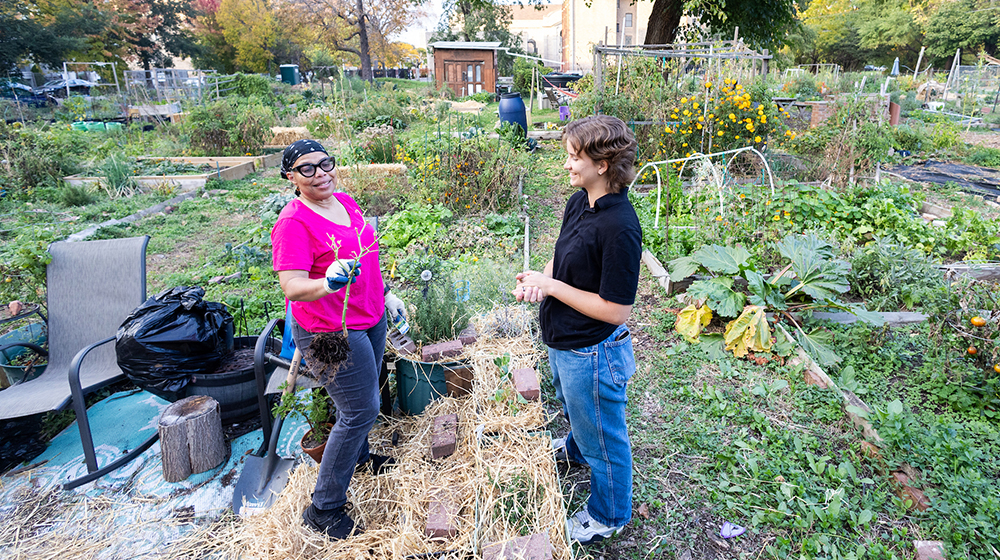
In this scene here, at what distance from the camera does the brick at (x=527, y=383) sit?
2.68m

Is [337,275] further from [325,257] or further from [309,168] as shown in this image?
[309,168]

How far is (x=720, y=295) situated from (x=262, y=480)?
3318 mm

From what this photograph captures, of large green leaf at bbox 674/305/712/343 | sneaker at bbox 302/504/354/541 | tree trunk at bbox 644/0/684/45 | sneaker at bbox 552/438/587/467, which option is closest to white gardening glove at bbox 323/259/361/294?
sneaker at bbox 302/504/354/541

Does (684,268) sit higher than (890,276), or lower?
higher

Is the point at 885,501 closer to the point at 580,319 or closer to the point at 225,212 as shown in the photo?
the point at 580,319

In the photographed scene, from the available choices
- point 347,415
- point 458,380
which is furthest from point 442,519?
point 458,380

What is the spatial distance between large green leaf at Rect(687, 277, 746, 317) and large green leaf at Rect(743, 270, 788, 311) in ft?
0.30

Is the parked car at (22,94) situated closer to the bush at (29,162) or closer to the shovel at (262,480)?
the bush at (29,162)

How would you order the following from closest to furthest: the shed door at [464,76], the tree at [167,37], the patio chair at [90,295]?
the patio chair at [90,295] < the shed door at [464,76] < the tree at [167,37]

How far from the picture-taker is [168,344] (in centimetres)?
301

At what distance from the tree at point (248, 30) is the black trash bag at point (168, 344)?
3639 cm

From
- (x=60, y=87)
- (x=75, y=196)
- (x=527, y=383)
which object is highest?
(x=60, y=87)

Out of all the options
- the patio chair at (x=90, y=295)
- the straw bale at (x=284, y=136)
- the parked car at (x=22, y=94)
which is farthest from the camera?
the parked car at (x=22, y=94)

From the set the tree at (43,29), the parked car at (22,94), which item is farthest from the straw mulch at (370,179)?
the tree at (43,29)
